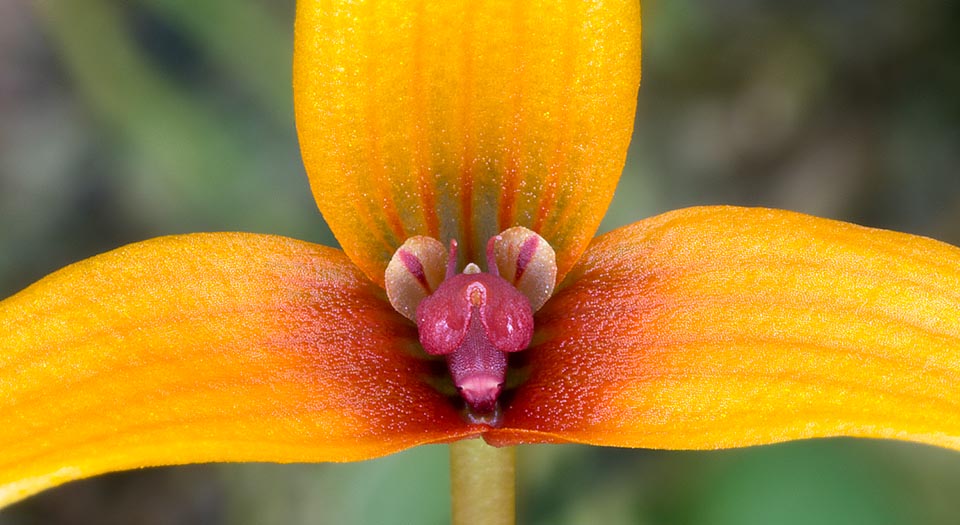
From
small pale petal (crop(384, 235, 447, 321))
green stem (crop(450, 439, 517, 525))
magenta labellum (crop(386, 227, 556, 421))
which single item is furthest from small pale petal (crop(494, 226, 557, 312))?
green stem (crop(450, 439, 517, 525))

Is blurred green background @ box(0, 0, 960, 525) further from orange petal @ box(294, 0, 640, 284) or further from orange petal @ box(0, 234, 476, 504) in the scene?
orange petal @ box(0, 234, 476, 504)

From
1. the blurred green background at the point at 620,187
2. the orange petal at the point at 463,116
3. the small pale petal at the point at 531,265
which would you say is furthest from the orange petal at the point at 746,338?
the blurred green background at the point at 620,187

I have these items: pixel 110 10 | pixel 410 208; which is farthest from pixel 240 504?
pixel 410 208

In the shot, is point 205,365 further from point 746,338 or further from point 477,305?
point 746,338

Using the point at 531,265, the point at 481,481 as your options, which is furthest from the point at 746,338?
the point at 481,481

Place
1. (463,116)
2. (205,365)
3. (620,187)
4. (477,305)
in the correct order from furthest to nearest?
(620,187), (463,116), (477,305), (205,365)

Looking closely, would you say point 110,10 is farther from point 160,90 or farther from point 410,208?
point 410,208

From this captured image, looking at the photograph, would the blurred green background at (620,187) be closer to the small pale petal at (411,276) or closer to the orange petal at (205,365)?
the small pale petal at (411,276)
